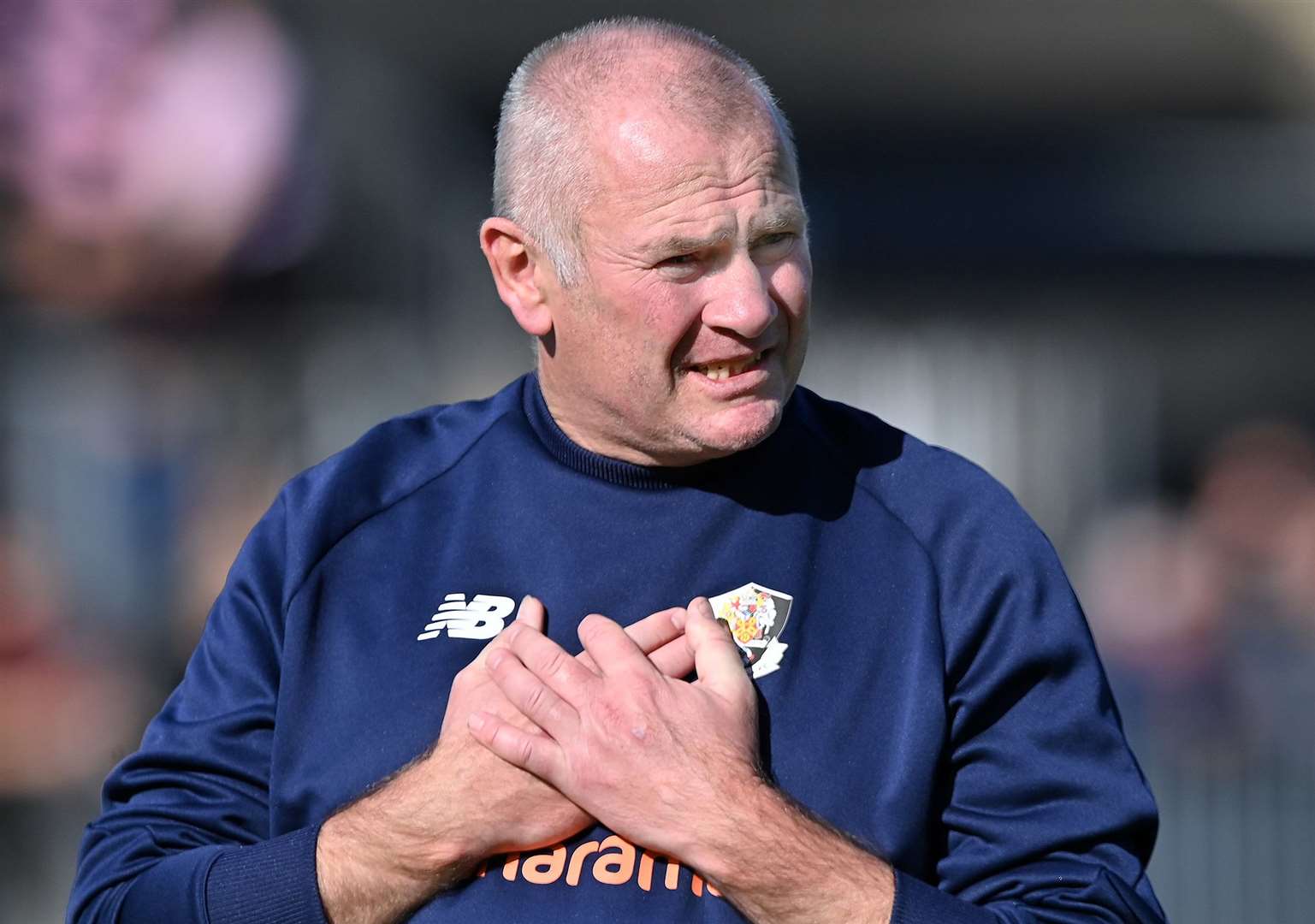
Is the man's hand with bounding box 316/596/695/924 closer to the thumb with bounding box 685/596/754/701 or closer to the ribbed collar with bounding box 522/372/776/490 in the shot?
the thumb with bounding box 685/596/754/701

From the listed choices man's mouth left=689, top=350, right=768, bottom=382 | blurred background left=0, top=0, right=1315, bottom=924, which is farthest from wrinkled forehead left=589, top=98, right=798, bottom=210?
blurred background left=0, top=0, right=1315, bottom=924

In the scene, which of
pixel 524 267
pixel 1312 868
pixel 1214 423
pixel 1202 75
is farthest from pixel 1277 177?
pixel 524 267

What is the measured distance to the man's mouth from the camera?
2.45 meters

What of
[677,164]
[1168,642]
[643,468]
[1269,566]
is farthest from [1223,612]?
[677,164]

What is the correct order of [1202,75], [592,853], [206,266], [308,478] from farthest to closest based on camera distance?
1. [1202,75]
2. [206,266]
3. [308,478]
4. [592,853]

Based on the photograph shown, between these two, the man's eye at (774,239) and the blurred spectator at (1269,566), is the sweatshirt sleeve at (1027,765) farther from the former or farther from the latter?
the blurred spectator at (1269,566)

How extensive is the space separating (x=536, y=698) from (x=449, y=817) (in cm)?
19

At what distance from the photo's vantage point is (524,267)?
2643 mm

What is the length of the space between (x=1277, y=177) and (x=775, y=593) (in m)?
8.52

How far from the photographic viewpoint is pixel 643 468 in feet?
8.48

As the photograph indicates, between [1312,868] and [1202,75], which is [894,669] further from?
[1202,75]

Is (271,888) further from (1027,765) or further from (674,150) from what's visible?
(674,150)

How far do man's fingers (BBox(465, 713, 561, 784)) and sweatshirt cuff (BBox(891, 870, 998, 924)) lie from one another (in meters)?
0.47

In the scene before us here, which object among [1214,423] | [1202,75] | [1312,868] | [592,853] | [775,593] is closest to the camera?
[592,853]
